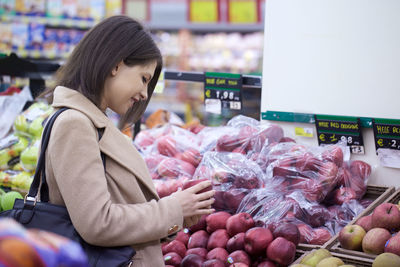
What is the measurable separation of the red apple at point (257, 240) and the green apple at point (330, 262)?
0.30 m

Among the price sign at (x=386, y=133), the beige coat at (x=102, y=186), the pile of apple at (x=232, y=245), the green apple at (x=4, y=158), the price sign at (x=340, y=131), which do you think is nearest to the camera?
the beige coat at (x=102, y=186)

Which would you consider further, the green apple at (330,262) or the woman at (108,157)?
the green apple at (330,262)

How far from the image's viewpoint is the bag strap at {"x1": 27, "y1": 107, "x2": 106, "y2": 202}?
134 cm

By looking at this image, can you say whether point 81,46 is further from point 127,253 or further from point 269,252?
point 269,252

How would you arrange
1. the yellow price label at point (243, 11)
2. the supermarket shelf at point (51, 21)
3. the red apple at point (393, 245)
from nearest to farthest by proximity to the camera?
the red apple at point (393, 245) → the yellow price label at point (243, 11) → the supermarket shelf at point (51, 21)

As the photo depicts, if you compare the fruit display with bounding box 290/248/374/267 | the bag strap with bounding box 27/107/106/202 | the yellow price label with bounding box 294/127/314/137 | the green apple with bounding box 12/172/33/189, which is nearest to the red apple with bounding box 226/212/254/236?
the fruit display with bounding box 290/248/374/267

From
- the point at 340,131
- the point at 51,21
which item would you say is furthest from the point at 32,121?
the point at 51,21

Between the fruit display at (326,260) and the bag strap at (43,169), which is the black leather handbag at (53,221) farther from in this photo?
the fruit display at (326,260)

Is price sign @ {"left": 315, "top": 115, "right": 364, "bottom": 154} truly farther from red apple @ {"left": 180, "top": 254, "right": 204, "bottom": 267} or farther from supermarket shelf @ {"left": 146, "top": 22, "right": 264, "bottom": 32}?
supermarket shelf @ {"left": 146, "top": 22, "right": 264, "bottom": 32}

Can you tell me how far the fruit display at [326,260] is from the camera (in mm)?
1639

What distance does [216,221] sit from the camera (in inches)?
86.4

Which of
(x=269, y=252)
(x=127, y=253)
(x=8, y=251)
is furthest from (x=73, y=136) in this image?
(x=269, y=252)

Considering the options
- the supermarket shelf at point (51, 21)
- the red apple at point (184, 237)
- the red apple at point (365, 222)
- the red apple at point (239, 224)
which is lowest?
the red apple at point (184, 237)

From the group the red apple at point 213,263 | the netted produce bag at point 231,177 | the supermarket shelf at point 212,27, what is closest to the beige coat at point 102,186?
the red apple at point 213,263
